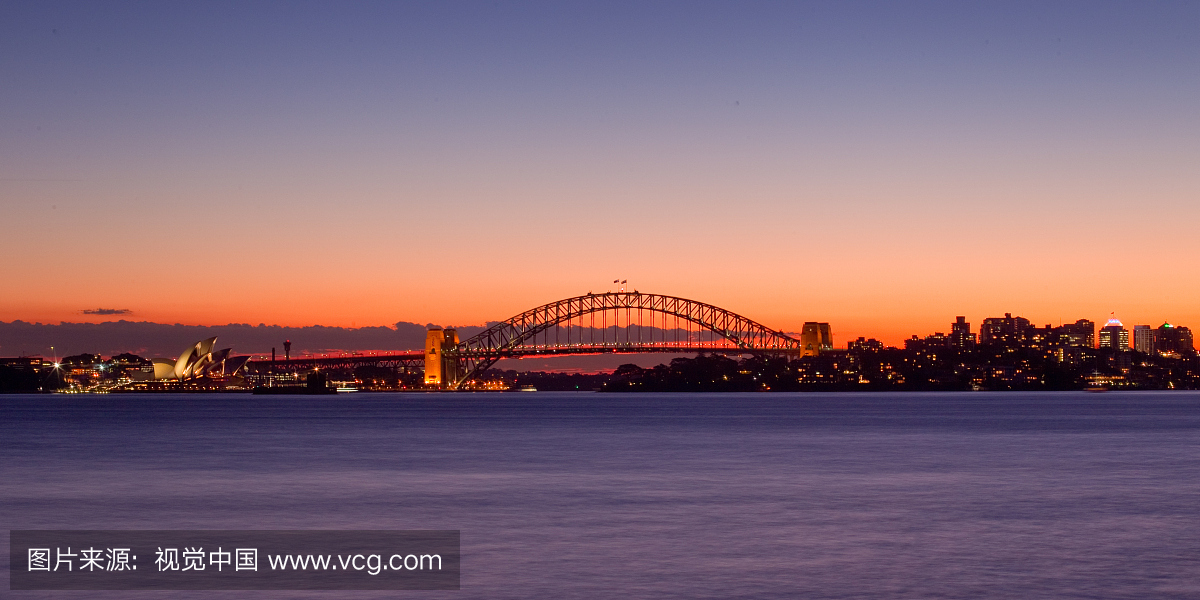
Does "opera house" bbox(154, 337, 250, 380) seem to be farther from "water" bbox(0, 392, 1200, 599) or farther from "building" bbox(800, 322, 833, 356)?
"water" bbox(0, 392, 1200, 599)

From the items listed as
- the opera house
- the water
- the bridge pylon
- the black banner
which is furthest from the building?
the black banner

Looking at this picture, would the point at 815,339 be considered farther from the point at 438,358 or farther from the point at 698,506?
the point at 698,506

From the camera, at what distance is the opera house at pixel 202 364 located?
172 metres

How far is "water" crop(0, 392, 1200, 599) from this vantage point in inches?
565

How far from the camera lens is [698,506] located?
2238cm

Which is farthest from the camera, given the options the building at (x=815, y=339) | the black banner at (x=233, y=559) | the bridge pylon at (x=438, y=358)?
the building at (x=815, y=339)

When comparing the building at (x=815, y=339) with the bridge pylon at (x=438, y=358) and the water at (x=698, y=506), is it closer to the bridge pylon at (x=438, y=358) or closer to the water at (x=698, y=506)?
the bridge pylon at (x=438, y=358)

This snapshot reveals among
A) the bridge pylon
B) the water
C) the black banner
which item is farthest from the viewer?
the bridge pylon

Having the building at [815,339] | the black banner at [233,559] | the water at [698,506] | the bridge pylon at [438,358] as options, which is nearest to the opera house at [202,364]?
the bridge pylon at [438,358]

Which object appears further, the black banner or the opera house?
the opera house

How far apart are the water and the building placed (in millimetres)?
133235

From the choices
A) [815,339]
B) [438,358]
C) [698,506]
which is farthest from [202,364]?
[698,506]

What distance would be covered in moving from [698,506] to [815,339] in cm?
16150

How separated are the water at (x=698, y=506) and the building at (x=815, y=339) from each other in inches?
5245
